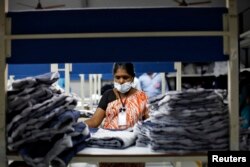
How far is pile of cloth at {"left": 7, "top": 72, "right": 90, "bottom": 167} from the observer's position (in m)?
1.00

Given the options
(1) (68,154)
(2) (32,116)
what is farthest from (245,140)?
(2) (32,116)

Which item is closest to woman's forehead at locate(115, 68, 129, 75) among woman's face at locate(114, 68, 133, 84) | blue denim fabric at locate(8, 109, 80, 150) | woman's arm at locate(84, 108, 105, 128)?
woman's face at locate(114, 68, 133, 84)

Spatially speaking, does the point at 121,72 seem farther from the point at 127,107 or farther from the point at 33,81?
the point at 33,81

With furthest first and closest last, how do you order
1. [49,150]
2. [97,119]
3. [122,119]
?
[97,119]
[122,119]
[49,150]

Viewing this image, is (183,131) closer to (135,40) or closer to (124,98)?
(135,40)

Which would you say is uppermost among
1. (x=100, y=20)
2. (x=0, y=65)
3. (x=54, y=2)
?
(x=54, y=2)

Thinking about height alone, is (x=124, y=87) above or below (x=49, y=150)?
above

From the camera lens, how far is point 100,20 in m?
1.04

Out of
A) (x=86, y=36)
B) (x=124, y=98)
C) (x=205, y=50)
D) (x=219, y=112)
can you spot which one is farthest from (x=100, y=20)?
(x=124, y=98)

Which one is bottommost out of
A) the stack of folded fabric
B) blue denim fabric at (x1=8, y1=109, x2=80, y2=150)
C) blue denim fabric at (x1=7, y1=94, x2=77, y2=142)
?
the stack of folded fabric

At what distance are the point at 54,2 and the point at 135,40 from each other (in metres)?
6.12

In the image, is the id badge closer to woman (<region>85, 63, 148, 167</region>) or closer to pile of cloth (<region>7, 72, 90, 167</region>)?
woman (<region>85, 63, 148, 167</region>)

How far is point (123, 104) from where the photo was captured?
1808mm

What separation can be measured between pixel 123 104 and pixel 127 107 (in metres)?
0.03
